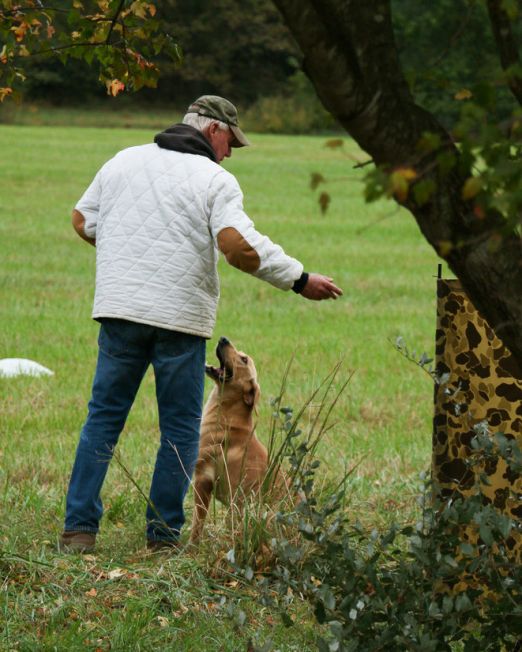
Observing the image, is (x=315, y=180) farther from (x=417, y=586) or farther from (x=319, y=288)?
(x=319, y=288)

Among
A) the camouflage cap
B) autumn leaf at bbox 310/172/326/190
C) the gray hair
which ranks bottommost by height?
the gray hair

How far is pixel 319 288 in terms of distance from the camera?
5.20 meters

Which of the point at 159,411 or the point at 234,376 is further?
the point at 234,376

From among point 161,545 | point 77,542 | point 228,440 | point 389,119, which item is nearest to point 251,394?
point 228,440

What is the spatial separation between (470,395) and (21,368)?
5989 mm

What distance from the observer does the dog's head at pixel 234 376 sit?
5582 millimetres

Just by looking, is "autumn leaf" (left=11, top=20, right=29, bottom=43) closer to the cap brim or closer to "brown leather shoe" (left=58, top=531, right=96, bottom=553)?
the cap brim

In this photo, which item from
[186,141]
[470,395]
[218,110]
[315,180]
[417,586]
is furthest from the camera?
[218,110]

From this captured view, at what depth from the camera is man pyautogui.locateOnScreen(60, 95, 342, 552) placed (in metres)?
5.21

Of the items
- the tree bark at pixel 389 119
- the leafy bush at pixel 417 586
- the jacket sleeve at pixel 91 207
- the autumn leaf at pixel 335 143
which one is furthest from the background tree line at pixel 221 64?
the autumn leaf at pixel 335 143

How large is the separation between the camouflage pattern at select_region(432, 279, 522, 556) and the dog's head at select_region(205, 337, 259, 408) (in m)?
1.12

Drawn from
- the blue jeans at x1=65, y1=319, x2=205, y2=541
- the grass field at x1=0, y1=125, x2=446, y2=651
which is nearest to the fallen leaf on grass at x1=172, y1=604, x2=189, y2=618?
the grass field at x1=0, y1=125, x2=446, y2=651

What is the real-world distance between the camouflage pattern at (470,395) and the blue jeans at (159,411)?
1165 mm

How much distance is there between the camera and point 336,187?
28672 millimetres
